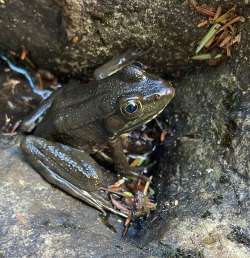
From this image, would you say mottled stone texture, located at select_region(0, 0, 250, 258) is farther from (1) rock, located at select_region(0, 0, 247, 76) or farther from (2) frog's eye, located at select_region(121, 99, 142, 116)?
Result: (2) frog's eye, located at select_region(121, 99, 142, 116)

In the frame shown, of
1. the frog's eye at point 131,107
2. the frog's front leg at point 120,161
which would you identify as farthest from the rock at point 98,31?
the frog's front leg at point 120,161

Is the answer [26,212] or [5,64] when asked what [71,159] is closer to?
[26,212]

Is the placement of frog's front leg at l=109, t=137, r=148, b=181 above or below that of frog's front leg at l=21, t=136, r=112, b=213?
below

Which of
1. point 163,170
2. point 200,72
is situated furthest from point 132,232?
point 200,72

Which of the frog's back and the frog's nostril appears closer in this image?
the frog's nostril

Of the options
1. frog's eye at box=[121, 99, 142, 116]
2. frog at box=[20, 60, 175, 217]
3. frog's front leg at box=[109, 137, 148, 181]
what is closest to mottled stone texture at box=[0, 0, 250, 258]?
frog at box=[20, 60, 175, 217]

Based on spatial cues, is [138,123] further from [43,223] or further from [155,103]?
[43,223]

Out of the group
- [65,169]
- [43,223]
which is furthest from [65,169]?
[43,223]

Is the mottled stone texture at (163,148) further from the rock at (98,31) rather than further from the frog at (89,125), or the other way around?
the frog at (89,125)
